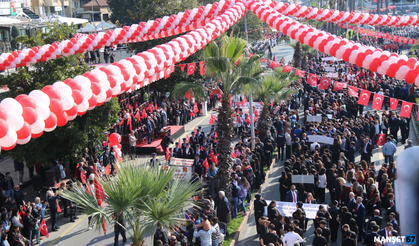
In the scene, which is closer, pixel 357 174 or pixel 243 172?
pixel 357 174

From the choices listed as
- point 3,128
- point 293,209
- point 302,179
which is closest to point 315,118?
point 302,179

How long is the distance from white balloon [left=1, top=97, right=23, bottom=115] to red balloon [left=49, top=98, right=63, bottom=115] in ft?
2.37

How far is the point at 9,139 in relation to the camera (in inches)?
235

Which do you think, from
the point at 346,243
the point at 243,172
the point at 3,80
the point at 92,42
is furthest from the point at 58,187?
the point at 346,243

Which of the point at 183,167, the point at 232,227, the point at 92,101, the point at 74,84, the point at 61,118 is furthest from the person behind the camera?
the point at 183,167

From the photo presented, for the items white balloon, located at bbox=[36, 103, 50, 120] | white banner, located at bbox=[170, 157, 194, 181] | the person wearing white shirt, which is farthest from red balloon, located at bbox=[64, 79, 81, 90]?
white banner, located at bbox=[170, 157, 194, 181]

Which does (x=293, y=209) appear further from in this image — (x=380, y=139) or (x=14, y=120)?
(x=380, y=139)

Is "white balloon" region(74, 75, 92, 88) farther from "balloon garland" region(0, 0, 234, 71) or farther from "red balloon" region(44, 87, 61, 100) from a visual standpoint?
"balloon garland" region(0, 0, 234, 71)

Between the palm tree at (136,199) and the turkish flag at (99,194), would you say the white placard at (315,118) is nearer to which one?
the palm tree at (136,199)

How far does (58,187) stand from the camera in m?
13.8

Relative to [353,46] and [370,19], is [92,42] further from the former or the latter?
[370,19]

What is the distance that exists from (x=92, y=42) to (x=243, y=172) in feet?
32.4

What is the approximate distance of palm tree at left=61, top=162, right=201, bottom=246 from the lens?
7504mm

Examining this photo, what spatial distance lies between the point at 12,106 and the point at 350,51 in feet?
35.9
